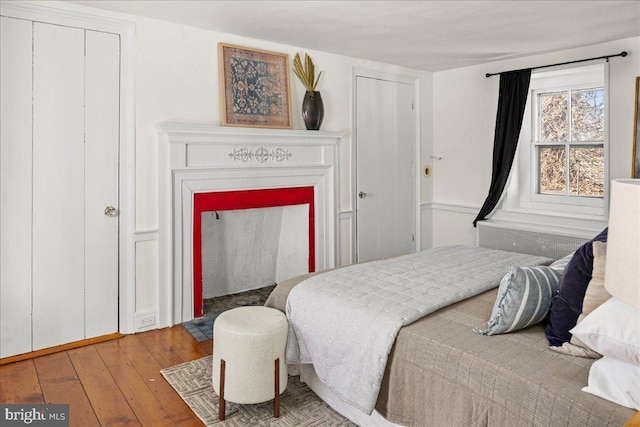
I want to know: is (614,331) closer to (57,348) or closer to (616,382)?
(616,382)

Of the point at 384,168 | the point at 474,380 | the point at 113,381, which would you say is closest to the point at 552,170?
the point at 384,168

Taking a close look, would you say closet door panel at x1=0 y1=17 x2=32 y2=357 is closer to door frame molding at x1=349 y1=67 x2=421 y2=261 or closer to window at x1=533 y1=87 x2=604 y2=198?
door frame molding at x1=349 y1=67 x2=421 y2=261

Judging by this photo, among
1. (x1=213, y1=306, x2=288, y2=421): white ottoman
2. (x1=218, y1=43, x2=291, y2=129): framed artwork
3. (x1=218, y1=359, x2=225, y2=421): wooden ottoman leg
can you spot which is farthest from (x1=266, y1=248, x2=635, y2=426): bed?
(x1=218, y1=43, x2=291, y2=129): framed artwork

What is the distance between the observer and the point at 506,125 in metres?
4.38

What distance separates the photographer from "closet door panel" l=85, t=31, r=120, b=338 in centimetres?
307

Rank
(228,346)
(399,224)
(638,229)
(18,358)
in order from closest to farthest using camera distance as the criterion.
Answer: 1. (638,229)
2. (228,346)
3. (18,358)
4. (399,224)

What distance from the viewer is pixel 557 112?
4250mm

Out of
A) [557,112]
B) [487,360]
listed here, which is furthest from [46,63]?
[557,112]

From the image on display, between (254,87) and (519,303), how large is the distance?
8.86 feet

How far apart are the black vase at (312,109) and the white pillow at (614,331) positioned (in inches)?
115

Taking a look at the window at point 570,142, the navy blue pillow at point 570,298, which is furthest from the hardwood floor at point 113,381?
the window at point 570,142

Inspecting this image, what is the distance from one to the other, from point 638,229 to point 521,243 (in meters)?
3.58

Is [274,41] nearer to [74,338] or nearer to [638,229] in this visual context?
[74,338]

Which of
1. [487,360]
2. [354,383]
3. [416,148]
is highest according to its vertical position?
[416,148]
